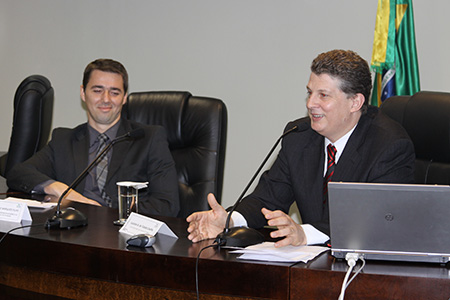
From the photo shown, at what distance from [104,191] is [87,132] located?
13.7 inches

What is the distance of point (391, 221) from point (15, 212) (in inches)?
52.9

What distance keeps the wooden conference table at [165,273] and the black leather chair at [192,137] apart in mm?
929

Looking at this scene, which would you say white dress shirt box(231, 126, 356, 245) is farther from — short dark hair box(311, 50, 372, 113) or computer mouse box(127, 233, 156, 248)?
computer mouse box(127, 233, 156, 248)

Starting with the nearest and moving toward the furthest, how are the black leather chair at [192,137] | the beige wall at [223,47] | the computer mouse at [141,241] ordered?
the computer mouse at [141,241] → the black leather chair at [192,137] → the beige wall at [223,47]

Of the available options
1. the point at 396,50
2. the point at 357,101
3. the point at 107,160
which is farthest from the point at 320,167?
the point at 396,50

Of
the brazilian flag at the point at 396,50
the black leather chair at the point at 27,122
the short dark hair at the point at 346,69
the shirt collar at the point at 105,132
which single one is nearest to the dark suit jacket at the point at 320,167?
the short dark hair at the point at 346,69

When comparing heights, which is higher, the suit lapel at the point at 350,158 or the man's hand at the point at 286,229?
the suit lapel at the point at 350,158

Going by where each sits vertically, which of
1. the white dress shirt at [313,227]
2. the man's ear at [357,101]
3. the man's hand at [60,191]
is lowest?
the man's hand at [60,191]

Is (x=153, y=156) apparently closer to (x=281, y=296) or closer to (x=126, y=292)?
(x=126, y=292)

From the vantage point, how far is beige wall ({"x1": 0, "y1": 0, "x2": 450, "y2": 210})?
3.78m

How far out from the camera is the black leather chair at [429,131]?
7.74ft

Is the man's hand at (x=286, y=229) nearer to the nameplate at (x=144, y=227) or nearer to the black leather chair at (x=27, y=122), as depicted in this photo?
the nameplate at (x=144, y=227)

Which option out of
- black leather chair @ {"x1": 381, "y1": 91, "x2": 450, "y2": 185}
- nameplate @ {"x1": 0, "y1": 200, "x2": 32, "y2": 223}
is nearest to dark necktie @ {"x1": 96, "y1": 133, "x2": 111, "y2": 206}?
nameplate @ {"x1": 0, "y1": 200, "x2": 32, "y2": 223}

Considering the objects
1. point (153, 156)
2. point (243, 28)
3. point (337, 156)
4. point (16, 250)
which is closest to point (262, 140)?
point (243, 28)
